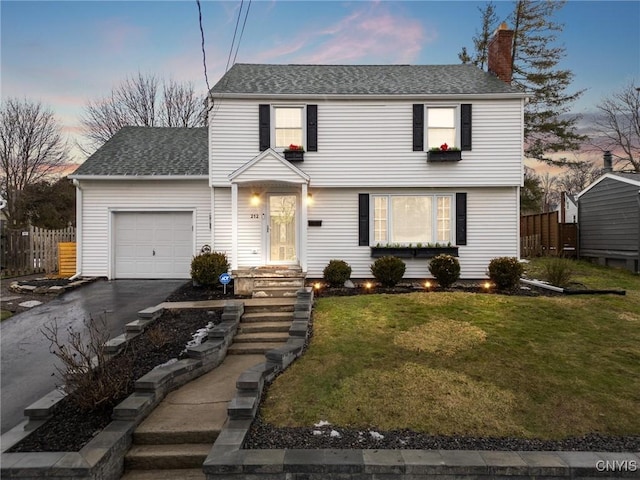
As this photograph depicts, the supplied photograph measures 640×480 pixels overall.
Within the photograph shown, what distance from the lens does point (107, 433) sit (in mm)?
3844

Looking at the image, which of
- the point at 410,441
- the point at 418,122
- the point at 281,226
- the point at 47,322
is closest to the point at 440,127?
the point at 418,122

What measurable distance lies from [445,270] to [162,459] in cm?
834

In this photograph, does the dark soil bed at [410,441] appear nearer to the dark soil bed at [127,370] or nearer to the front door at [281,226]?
the dark soil bed at [127,370]

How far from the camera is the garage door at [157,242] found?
42.1 feet

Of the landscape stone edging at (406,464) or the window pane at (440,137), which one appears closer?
the landscape stone edging at (406,464)

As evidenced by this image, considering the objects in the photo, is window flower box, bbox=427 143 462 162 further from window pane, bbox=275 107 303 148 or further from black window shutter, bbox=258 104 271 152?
black window shutter, bbox=258 104 271 152

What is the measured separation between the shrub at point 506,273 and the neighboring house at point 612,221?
7.47 meters

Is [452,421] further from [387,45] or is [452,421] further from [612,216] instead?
[612,216]

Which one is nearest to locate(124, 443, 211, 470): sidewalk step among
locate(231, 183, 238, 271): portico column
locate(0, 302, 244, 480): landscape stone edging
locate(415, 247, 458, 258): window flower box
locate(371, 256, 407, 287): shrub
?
locate(0, 302, 244, 480): landscape stone edging

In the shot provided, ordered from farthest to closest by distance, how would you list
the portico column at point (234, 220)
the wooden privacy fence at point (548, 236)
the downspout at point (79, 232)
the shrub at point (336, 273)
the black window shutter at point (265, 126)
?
1. the wooden privacy fence at point (548, 236)
2. the downspout at point (79, 232)
3. the black window shutter at point (265, 126)
4. the portico column at point (234, 220)
5. the shrub at point (336, 273)

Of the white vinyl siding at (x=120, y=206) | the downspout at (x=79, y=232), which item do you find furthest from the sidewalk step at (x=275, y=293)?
the downspout at (x=79, y=232)

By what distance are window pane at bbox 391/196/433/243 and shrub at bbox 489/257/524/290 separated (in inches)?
94.7

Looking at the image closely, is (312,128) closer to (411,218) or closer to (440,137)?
(440,137)

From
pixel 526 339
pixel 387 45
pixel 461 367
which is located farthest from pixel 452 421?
pixel 387 45
